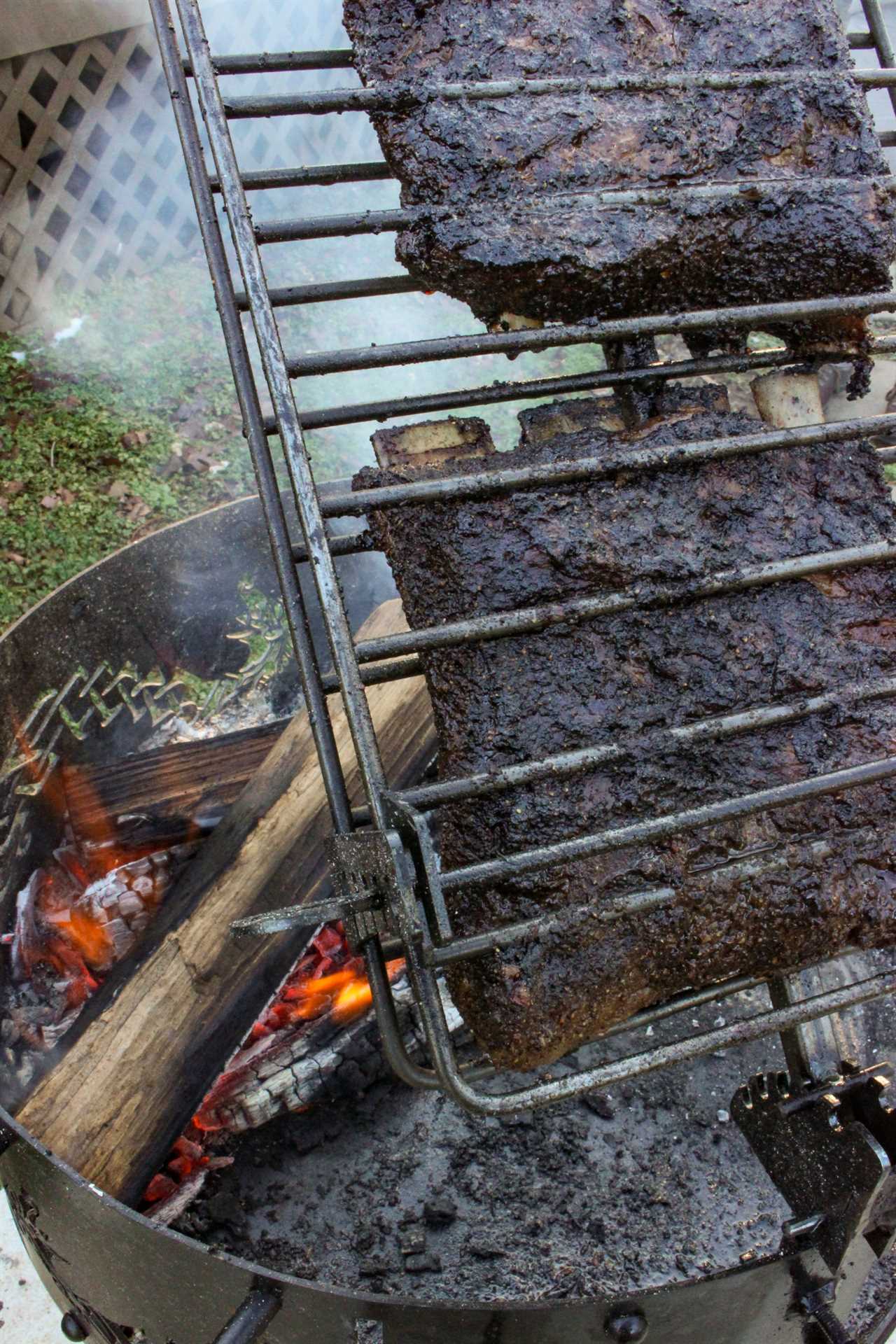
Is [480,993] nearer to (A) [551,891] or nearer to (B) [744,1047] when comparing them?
(A) [551,891]

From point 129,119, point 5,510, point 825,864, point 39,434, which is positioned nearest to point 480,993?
point 825,864

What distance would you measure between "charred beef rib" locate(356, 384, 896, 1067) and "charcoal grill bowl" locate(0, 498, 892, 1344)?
0.44 m

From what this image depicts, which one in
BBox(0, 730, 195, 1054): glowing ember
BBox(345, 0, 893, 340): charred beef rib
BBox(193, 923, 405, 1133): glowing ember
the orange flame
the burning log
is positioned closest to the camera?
BBox(345, 0, 893, 340): charred beef rib

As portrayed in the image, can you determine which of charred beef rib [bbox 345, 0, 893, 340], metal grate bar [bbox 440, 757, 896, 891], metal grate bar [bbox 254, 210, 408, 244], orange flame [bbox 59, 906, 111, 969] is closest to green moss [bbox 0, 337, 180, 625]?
orange flame [bbox 59, 906, 111, 969]

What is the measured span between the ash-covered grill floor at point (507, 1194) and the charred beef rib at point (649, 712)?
1.09 metres

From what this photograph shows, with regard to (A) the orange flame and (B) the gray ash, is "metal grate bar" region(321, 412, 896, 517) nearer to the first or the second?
(B) the gray ash

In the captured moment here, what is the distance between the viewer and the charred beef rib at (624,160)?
1831 mm

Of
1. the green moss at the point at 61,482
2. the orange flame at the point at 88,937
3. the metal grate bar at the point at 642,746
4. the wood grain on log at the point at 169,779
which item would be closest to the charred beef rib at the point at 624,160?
the metal grate bar at the point at 642,746

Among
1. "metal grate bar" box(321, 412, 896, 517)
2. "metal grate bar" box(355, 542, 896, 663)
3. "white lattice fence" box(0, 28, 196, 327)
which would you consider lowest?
"metal grate bar" box(355, 542, 896, 663)

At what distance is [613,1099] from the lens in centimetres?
256

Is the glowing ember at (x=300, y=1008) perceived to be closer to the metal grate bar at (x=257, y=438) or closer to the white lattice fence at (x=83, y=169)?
the metal grate bar at (x=257, y=438)

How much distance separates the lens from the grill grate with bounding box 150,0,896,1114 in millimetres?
1304

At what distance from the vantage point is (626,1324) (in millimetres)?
1484

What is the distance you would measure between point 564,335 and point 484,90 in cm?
56
